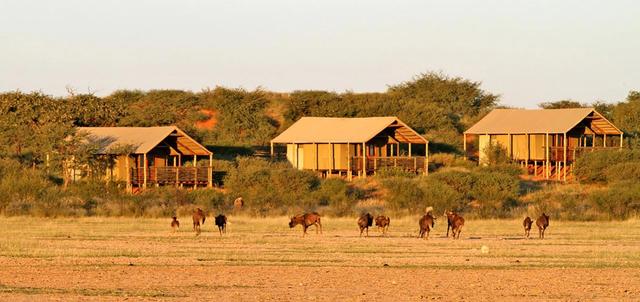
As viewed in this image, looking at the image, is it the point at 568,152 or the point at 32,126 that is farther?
the point at 32,126

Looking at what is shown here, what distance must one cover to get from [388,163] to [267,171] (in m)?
8.91

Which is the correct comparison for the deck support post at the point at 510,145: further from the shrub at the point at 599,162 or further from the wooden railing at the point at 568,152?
the shrub at the point at 599,162

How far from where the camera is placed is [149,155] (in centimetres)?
6781

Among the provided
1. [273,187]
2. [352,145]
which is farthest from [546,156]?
[273,187]

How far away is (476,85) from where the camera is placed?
110 metres

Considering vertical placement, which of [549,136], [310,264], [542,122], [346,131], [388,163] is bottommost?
[310,264]

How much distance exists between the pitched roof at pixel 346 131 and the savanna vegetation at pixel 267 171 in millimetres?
1805

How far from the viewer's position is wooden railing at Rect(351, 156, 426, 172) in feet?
231

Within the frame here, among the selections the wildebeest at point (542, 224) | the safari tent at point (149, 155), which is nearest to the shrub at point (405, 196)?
the safari tent at point (149, 155)

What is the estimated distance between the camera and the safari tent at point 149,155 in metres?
65.3

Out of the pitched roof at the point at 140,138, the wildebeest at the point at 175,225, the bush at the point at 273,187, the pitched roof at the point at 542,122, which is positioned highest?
the pitched roof at the point at 542,122

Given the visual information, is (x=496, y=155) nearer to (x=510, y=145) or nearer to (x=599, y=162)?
(x=510, y=145)

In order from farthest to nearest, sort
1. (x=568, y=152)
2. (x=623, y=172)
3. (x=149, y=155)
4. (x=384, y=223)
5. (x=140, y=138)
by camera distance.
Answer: (x=568, y=152), (x=149, y=155), (x=140, y=138), (x=623, y=172), (x=384, y=223)

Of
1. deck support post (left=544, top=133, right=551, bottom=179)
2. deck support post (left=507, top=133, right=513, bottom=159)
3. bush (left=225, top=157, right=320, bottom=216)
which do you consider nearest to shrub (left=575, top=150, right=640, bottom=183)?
deck support post (left=544, top=133, right=551, bottom=179)
